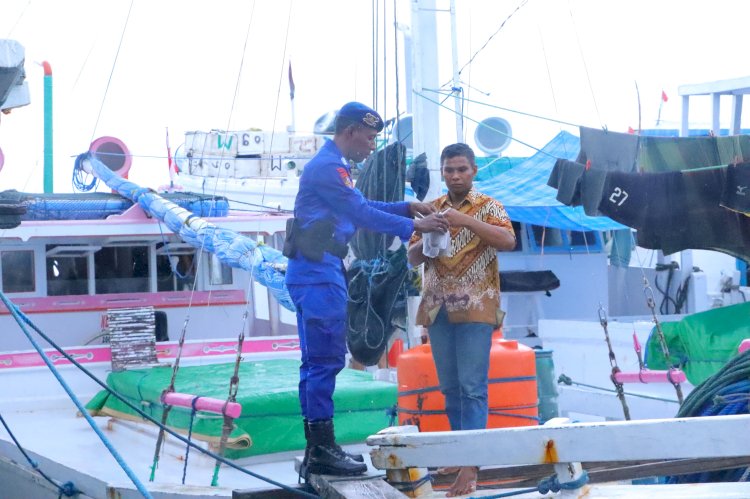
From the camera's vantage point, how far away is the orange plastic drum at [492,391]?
5.45m

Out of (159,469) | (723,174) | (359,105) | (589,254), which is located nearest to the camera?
(359,105)

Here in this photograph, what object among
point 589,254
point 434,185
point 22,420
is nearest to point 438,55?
point 434,185

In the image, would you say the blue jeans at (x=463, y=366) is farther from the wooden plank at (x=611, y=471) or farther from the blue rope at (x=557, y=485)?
the blue rope at (x=557, y=485)

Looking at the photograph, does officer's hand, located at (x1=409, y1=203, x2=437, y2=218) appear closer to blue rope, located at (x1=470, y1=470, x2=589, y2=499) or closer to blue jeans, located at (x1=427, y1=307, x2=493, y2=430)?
blue jeans, located at (x1=427, y1=307, x2=493, y2=430)

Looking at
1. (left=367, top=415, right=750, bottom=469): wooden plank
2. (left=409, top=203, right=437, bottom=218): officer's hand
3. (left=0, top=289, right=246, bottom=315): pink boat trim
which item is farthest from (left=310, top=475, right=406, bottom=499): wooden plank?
(left=0, top=289, right=246, bottom=315): pink boat trim

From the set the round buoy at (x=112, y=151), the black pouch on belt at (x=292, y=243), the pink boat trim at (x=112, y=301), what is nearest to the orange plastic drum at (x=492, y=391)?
the black pouch on belt at (x=292, y=243)

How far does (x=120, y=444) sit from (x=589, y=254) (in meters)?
11.7

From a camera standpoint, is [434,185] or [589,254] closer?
[434,185]

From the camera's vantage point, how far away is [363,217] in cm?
452

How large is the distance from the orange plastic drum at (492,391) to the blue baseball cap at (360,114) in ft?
4.62

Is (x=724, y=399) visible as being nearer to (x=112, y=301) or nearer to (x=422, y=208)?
(x=422, y=208)

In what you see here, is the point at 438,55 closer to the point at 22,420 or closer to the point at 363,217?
the point at 363,217

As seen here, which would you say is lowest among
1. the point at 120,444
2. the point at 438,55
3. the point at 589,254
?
the point at 120,444

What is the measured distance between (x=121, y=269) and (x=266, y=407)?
509 centimetres
